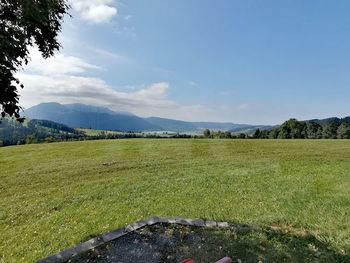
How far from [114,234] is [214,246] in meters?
3.00

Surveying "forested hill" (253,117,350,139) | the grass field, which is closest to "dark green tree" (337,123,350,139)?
"forested hill" (253,117,350,139)

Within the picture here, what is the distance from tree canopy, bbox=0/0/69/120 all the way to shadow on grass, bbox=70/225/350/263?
5.66 m

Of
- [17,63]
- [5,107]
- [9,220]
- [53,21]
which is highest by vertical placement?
[53,21]

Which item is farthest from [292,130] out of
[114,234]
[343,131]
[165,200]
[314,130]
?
[114,234]

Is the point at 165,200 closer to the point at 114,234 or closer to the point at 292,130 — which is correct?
the point at 114,234

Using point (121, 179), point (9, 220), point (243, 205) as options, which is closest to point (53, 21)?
point (9, 220)

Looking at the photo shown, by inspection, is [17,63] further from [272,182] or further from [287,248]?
[272,182]

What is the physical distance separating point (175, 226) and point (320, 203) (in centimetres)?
693

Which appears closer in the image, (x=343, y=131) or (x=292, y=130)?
(x=292, y=130)

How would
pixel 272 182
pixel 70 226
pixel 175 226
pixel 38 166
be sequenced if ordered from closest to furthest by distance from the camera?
pixel 175 226 → pixel 70 226 → pixel 272 182 → pixel 38 166

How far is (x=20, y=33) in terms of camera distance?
9344 mm

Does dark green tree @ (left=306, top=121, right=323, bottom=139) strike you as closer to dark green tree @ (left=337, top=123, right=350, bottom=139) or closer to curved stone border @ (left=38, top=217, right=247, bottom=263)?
dark green tree @ (left=337, top=123, right=350, bottom=139)

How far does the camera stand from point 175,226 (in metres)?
9.92

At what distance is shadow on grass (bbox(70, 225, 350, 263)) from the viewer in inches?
314
